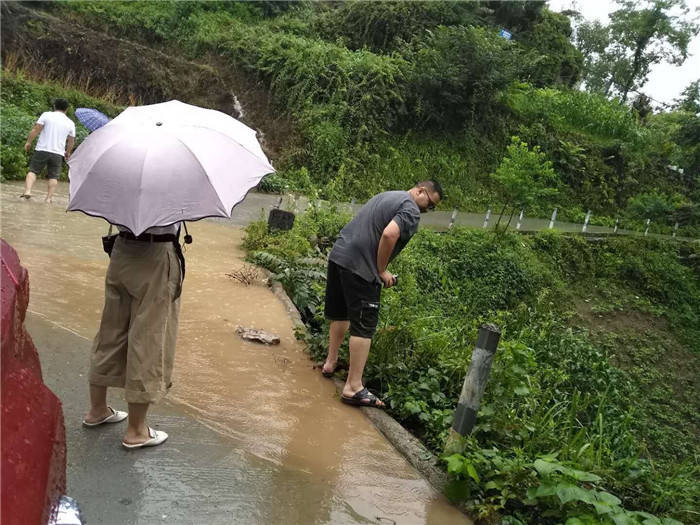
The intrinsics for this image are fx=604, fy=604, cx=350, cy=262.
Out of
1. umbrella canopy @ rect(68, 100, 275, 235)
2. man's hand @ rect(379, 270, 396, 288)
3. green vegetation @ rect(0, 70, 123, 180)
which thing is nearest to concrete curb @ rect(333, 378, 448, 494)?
man's hand @ rect(379, 270, 396, 288)

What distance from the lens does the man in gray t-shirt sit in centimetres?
454

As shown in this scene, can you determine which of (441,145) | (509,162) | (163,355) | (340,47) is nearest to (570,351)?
(163,355)

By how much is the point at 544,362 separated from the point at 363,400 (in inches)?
151

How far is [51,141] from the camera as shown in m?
9.36

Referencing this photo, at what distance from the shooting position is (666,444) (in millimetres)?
10852

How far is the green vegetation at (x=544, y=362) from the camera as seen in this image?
11.9ft

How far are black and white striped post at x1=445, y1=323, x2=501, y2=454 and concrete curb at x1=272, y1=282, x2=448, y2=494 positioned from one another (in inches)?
6.9

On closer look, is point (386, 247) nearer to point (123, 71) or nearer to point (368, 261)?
point (368, 261)

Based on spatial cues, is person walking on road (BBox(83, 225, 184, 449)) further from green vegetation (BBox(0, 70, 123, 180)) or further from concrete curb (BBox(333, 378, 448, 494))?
green vegetation (BBox(0, 70, 123, 180))

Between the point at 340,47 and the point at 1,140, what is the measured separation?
1427cm

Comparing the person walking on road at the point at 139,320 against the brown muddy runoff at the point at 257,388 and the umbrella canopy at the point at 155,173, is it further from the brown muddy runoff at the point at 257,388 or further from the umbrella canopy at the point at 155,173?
the brown muddy runoff at the point at 257,388

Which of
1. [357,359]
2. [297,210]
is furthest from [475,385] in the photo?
[297,210]

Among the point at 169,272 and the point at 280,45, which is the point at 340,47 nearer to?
the point at 280,45

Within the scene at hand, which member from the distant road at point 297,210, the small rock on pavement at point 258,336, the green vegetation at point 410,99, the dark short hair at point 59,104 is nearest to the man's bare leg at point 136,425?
the small rock on pavement at point 258,336
